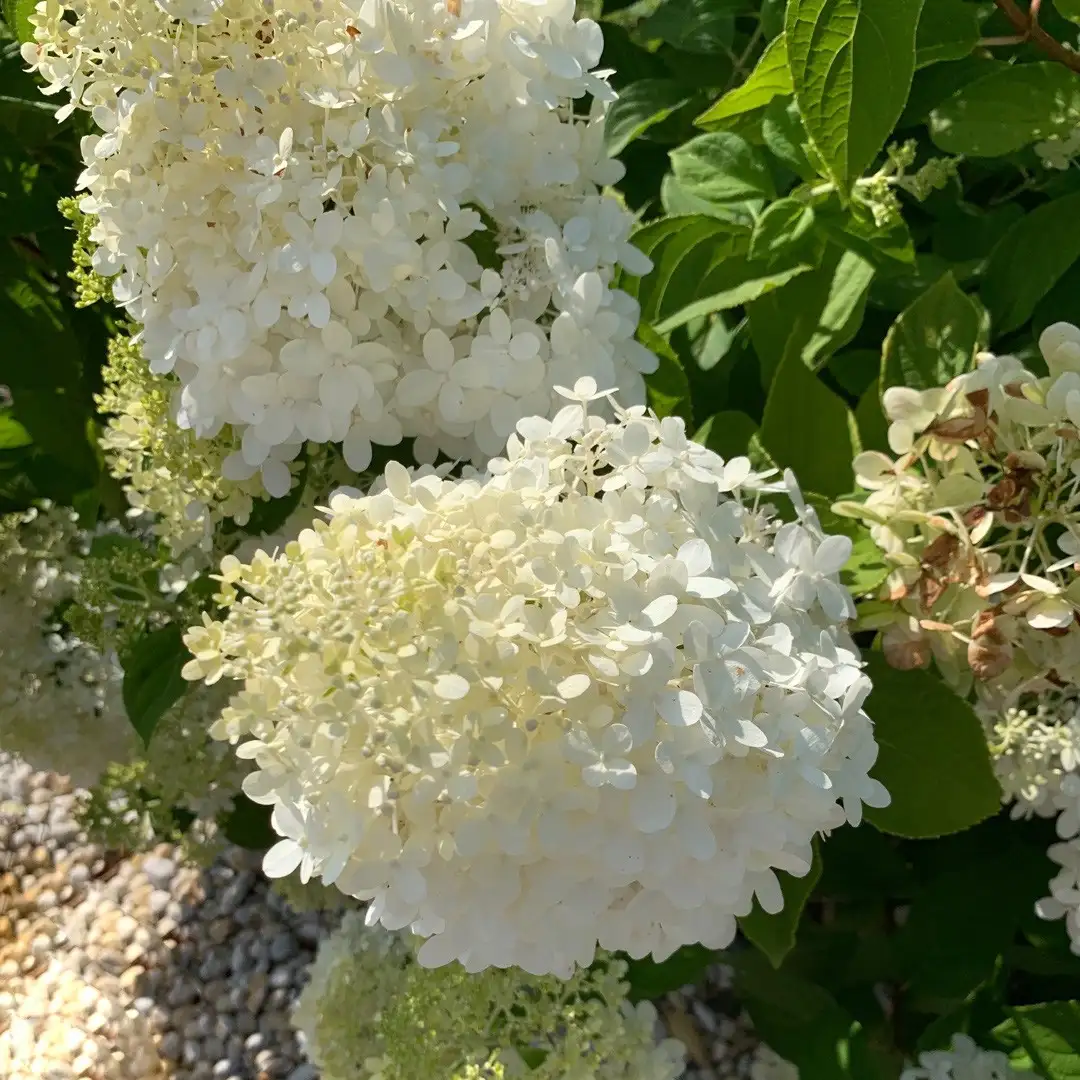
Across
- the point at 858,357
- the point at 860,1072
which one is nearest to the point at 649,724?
the point at 858,357

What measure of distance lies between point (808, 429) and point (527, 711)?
40cm

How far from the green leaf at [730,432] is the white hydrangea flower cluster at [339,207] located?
0.18 metres

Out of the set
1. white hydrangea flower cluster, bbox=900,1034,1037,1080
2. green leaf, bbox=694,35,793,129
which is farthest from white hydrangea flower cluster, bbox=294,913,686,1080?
green leaf, bbox=694,35,793,129

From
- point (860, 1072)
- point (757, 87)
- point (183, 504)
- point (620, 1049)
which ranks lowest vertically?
point (860, 1072)

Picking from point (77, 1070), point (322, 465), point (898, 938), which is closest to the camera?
point (322, 465)

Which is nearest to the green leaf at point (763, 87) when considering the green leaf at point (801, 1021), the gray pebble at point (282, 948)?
the green leaf at point (801, 1021)

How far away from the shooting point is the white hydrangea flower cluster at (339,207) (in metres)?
0.55

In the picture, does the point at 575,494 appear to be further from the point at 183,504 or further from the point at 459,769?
the point at 183,504

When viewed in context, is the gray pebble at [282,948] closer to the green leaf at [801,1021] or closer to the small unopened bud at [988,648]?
the green leaf at [801,1021]

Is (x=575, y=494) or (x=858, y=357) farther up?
(x=575, y=494)

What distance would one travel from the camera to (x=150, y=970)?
4.88 feet

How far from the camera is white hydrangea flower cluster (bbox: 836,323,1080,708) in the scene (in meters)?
0.65

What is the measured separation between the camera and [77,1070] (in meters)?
1.26

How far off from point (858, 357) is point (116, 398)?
0.64 meters
